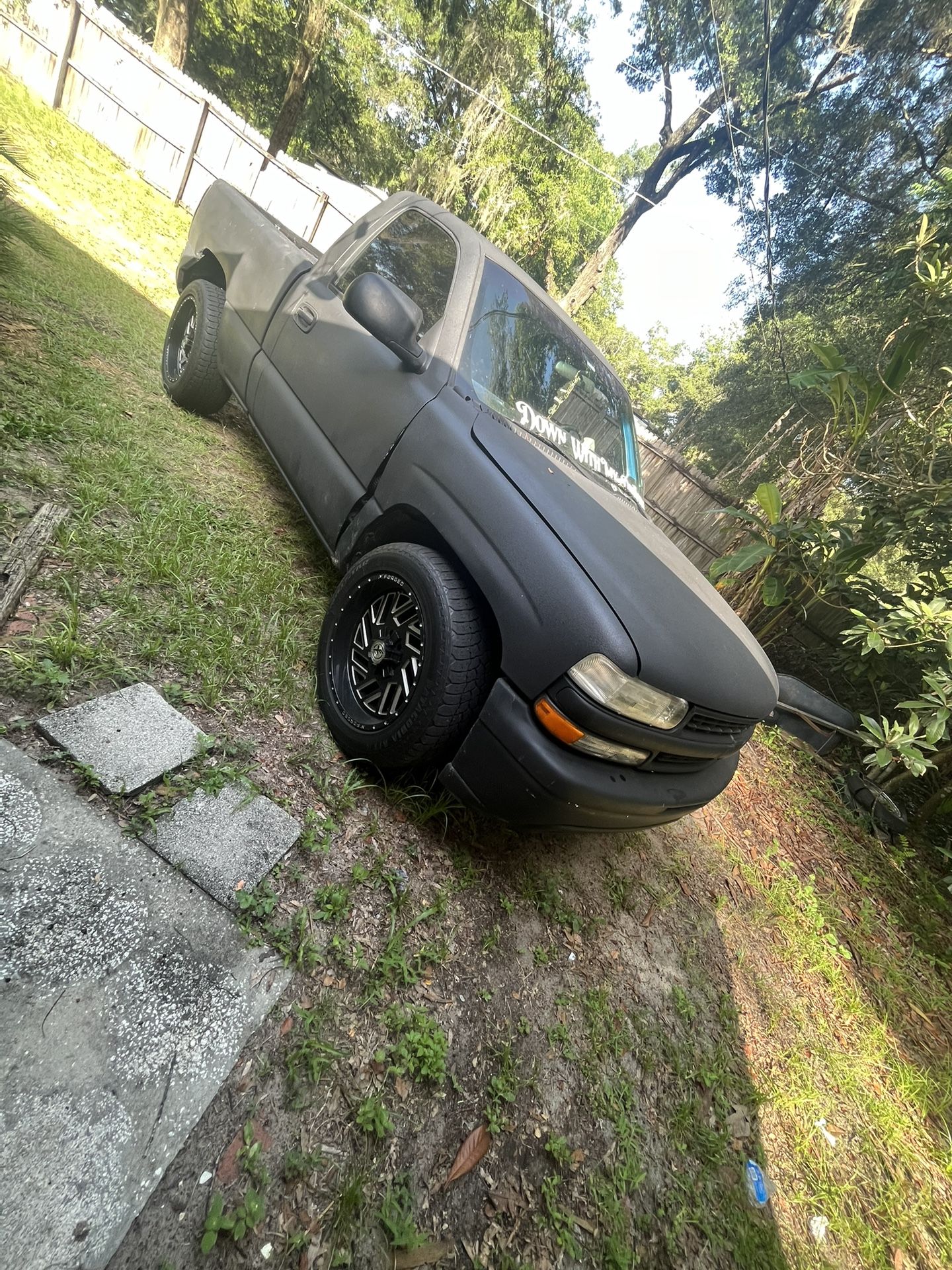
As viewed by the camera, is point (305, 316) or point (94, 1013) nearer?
point (94, 1013)

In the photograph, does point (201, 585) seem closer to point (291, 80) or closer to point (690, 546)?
point (690, 546)

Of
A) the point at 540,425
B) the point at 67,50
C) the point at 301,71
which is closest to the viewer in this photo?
the point at 540,425

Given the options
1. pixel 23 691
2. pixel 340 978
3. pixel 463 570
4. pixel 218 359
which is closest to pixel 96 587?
pixel 23 691

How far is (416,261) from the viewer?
8.95ft

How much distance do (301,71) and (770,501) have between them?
45.0 feet

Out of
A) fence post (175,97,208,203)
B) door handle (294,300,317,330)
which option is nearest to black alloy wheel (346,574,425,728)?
door handle (294,300,317,330)

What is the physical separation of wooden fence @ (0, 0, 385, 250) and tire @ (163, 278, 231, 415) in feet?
21.7

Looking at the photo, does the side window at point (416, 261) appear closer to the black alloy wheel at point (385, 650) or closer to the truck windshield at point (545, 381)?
the truck windshield at point (545, 381)

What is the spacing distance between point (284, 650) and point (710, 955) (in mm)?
2289

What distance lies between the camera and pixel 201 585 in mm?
2479

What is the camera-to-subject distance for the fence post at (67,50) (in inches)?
350

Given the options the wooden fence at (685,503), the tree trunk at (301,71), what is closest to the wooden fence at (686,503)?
the wooden fence at (685,503)

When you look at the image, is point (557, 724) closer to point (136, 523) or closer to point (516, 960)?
point (516, 960)

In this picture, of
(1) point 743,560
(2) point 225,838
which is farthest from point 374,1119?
(1) point 743,560
